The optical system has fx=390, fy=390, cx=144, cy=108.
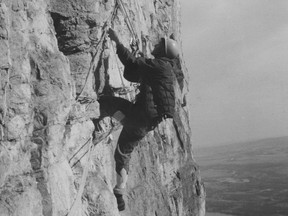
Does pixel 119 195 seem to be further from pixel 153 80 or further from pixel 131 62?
pixel 131 62

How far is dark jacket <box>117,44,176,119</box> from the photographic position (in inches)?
268

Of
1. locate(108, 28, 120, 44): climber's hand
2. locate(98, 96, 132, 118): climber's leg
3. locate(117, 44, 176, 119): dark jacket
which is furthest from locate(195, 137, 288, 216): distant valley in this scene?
locate(108, 28, 120, 44): climber's hand

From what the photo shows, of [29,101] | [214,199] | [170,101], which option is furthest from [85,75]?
[214,199]

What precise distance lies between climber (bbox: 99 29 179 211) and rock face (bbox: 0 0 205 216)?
559 millimetres

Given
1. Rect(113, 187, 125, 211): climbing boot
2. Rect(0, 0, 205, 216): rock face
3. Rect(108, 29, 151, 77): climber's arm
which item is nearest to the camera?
Rect(0, 0, 205, 216): rock face

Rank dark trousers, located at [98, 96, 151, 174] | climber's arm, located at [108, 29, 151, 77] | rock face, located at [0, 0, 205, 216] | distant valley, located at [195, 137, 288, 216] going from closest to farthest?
1. rock face, located at [0, 0, 205, 216]
2. climber's arm, located at [108, 29, 151, 77]
3. dark trousers, located at [98, 96, 151, 174]
4. distant valley, located at [195, 137, 288, 216]

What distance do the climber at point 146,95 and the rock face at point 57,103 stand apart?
559mm

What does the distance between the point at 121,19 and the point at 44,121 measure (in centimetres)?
398

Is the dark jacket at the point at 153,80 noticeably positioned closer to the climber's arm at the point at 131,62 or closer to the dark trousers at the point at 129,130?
the climber's arm at the point at 131,62

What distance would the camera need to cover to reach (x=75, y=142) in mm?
6797

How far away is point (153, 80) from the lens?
687cm

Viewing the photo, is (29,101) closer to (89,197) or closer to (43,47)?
(43,47)

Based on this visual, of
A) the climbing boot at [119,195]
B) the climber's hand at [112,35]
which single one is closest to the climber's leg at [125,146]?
the climbing boot at [119,195]

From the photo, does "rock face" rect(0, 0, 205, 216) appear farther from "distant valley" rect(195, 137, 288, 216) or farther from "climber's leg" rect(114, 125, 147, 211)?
"distant valley" rect(195, 137, 288, 216)
